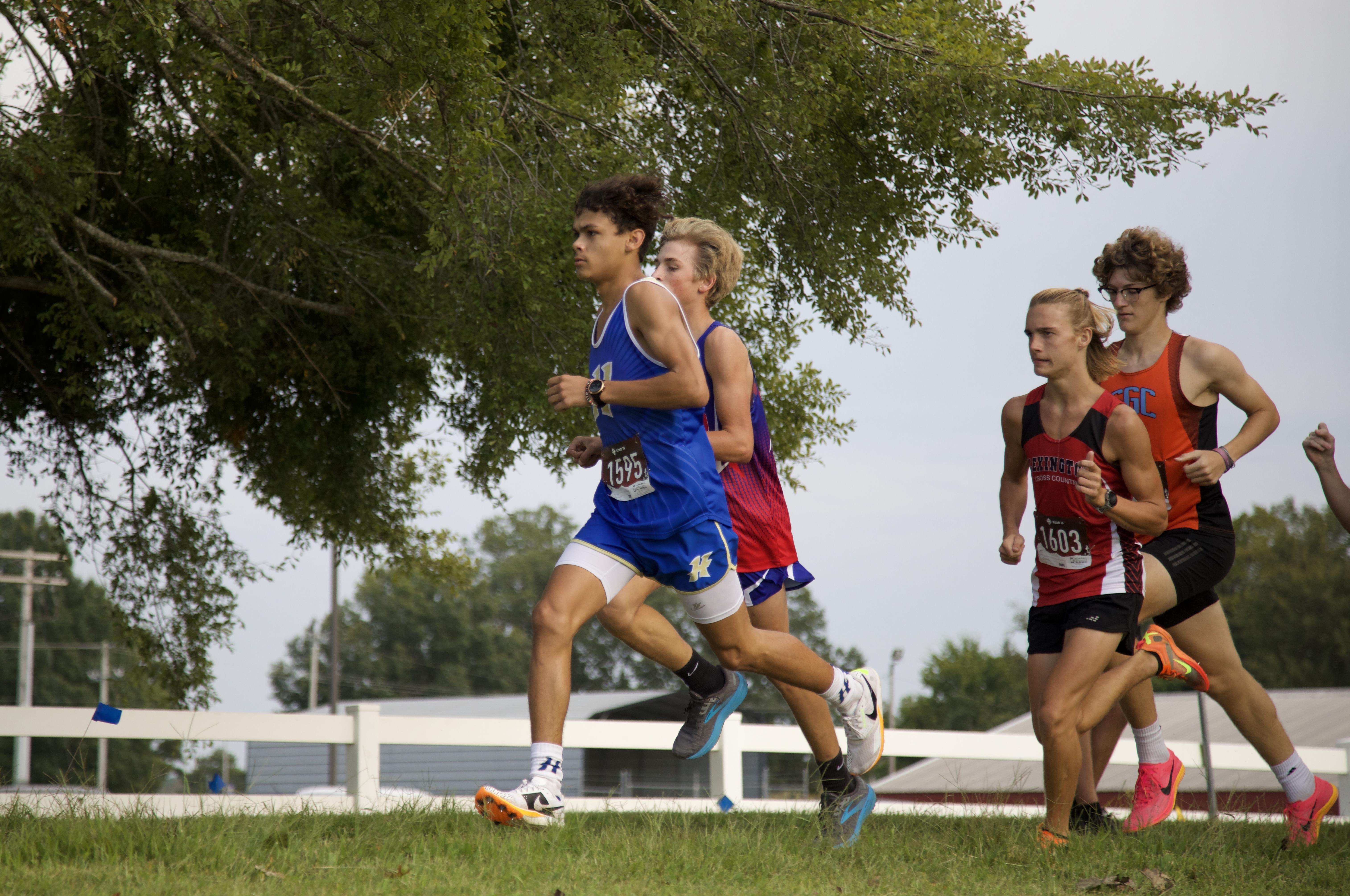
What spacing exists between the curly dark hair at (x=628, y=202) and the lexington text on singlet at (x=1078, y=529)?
178 cm

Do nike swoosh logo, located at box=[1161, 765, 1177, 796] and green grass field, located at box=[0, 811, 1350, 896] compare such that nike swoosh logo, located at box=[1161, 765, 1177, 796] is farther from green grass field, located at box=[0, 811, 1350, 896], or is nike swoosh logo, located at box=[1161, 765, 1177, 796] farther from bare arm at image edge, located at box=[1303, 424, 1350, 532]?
bare arm at image edge, located at box=[1303, 424, 1350, 532]

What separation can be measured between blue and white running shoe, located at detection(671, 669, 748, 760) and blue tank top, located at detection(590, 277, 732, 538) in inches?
36.6

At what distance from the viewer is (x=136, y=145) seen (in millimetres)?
10516

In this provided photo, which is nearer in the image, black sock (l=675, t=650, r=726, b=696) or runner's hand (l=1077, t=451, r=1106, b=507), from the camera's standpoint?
runner's hand (l=1077, t=451, r=1106, b=507)

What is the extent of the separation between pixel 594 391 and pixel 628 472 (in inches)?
13.3

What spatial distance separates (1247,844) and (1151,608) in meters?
1.11

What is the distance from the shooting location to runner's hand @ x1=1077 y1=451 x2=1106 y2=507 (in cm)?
435

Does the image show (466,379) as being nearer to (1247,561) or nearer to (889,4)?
(889,4)

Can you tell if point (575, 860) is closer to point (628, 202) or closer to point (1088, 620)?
point (1088, 620)

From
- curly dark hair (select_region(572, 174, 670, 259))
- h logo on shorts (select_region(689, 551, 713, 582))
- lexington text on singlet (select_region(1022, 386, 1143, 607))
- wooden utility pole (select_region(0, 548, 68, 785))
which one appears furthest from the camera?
wooden utility pole (select_region(0, 548, 68, 785))

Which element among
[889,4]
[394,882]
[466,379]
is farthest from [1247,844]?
[466,379]

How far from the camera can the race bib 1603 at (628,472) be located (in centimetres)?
432

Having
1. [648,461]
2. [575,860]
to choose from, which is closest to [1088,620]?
[648,461]

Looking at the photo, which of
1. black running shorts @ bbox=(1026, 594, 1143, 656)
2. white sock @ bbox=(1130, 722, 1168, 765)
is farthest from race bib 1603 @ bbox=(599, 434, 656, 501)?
white sock @ bbox=(1130, 722, 1168, 765)
